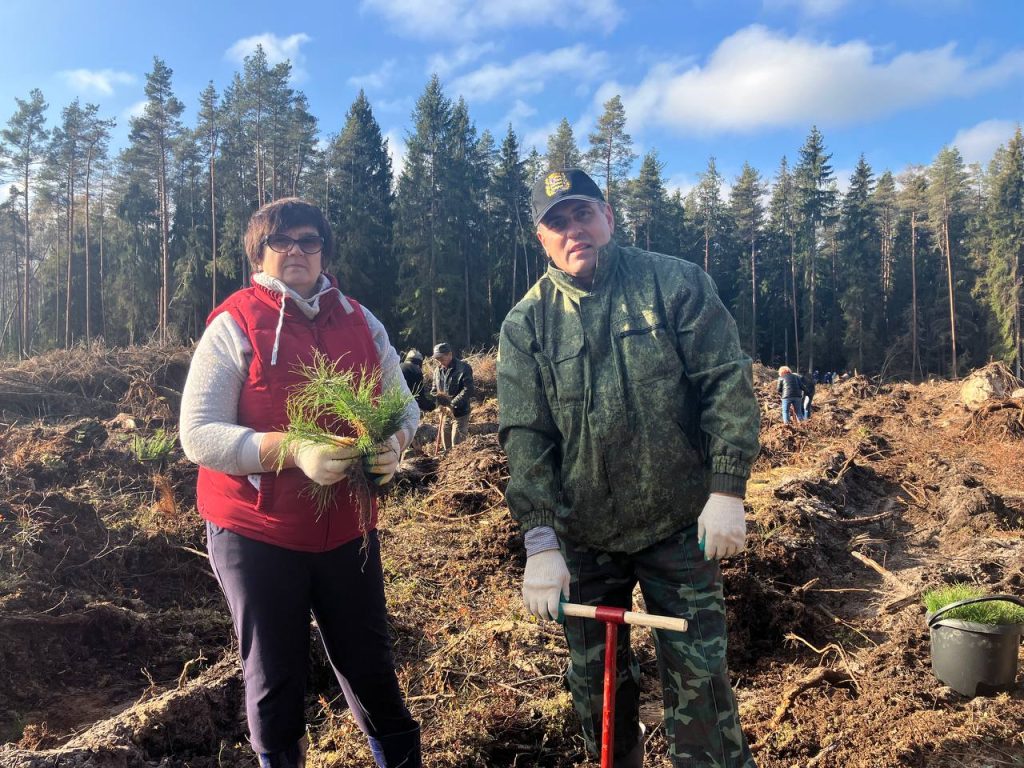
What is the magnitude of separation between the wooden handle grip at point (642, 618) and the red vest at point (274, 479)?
682mm

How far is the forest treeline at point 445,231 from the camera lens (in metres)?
A: 30.1

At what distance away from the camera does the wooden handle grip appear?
169cm

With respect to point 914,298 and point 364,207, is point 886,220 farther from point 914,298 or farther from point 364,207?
point 364,207

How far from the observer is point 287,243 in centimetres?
209

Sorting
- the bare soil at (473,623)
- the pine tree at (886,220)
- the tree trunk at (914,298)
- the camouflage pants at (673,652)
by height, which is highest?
the pine tree at (886,220)

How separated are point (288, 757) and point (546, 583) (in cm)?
94

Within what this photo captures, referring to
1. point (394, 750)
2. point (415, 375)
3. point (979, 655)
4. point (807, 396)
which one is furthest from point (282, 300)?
point (807, 396)

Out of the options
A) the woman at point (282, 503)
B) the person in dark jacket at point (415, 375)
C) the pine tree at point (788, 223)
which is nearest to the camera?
the woman at point (282, 503)

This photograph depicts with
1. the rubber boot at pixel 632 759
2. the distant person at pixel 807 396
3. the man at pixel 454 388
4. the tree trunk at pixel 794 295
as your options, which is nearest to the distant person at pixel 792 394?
the distant person at pixel 807 396

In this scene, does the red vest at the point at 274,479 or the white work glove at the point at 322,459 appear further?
the red vest at the point at 274,479

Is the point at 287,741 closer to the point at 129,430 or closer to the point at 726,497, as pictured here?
the point at 726,497

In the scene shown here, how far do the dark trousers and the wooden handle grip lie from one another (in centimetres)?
67

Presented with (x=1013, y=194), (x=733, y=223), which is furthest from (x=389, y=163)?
(x=1013, y=194)

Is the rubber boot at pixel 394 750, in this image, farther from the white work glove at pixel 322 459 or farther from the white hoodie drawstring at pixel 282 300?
the white hoodie drawstring at pixel 282 300
